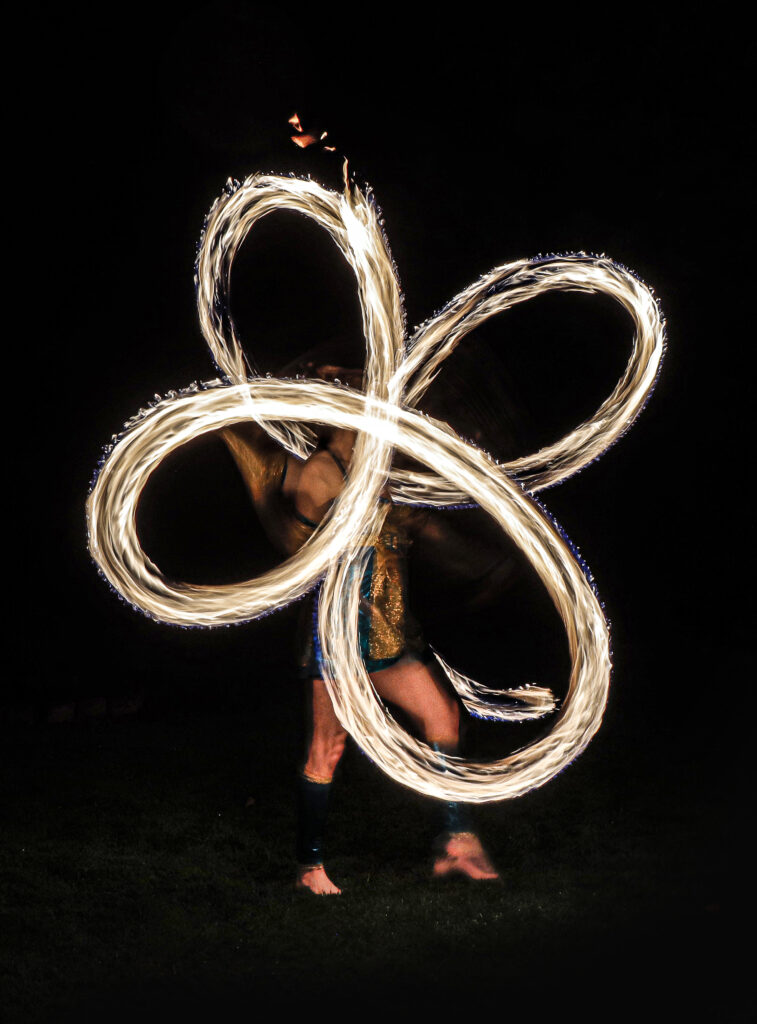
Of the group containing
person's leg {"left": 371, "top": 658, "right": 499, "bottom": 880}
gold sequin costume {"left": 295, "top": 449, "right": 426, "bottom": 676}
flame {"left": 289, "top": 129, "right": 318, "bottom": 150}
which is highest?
flame {"left": 289, "top": 129, "right": 318, "bottom": 150}

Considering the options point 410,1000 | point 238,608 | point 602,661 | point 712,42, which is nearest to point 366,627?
point 238,608

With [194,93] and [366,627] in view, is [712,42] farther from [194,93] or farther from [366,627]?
[366,627]

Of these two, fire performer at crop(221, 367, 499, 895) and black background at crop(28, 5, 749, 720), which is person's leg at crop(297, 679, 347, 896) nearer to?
fire performer at crop(221, 367, 499, 895)

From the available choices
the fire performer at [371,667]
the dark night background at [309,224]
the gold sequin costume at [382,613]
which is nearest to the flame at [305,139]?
the fire performer at [371,667]

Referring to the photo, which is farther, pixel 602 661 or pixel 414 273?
pixel 414 273

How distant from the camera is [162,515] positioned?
874 centimetres

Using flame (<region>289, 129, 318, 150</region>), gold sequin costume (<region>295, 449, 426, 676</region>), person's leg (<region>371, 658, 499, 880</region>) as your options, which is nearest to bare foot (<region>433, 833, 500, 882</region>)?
person's leg (<region>371, 658, 499, 880</region>)

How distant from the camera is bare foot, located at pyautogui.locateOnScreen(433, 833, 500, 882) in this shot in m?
4.60

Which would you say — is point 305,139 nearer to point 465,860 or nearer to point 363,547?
point 363,547

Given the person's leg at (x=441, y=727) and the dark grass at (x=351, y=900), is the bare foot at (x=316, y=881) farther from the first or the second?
the person's leg at (x=441, y=727)

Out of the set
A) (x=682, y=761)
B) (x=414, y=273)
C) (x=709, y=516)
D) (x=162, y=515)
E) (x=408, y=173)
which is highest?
(x=408, y=173)

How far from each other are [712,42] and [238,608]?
576 centimetres

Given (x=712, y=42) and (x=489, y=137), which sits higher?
(x=712, y=42)

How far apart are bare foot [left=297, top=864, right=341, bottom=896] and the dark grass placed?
6cm
